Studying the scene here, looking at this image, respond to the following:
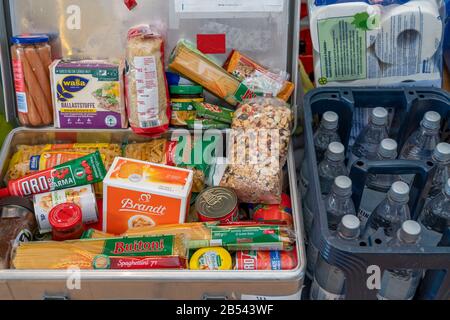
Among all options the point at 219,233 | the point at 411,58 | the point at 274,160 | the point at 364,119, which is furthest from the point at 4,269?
the point at 411,58

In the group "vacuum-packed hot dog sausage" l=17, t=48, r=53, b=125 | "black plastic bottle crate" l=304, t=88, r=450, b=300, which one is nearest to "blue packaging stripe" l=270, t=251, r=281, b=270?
"black plastic bottle crate" l=304, t=88, r=450, b=300

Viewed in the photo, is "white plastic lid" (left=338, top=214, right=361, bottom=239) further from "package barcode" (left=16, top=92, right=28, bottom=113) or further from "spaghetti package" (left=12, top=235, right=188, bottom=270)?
"package barcode" (left=16, top=92, right=28, bottom=113)

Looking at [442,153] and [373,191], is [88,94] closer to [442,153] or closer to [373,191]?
[373,191]

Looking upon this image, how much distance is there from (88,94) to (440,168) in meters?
0.95

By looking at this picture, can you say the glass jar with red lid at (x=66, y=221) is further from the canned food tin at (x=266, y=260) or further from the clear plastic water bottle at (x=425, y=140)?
the clear plastic water bottle at (x=425, y=140)

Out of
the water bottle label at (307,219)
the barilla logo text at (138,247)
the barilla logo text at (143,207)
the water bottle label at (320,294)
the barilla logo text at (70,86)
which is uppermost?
the barilla logo text at (70,86)

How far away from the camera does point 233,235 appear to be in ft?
3.92

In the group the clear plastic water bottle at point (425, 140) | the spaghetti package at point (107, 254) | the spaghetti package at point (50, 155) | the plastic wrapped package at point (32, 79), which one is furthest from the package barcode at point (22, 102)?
the clear plastic water bottle at point (425, 140)

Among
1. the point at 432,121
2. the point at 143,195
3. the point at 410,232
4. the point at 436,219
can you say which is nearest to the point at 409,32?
the point at 432,121

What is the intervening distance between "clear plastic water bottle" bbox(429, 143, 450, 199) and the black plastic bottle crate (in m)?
0.04

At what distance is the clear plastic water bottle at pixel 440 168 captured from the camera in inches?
46.9

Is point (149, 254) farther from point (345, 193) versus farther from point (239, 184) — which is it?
point (345, 193)

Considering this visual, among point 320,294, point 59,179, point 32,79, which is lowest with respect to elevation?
point 320,294

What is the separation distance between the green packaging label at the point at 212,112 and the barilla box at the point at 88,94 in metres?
0.22
